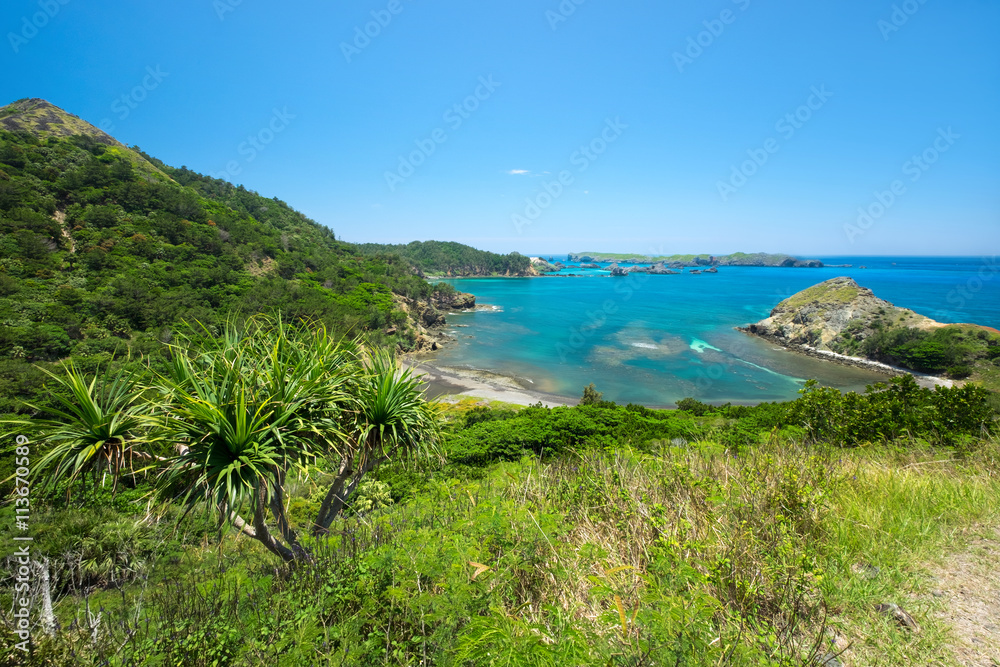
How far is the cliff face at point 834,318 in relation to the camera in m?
44.8

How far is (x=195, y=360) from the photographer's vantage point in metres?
4.76

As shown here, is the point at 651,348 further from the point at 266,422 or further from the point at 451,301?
the point at 266,422

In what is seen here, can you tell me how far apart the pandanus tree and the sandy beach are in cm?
2266

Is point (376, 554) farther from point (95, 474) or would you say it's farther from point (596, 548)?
point (95, 474)

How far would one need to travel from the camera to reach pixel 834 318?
48.2m

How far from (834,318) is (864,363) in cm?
991

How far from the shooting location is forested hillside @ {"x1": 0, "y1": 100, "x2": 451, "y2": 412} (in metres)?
23.8

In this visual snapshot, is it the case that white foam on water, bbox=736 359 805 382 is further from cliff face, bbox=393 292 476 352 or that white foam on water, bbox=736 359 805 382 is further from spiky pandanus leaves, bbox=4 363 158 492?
spiky pandanus leaves, bbox=4 363 158 492

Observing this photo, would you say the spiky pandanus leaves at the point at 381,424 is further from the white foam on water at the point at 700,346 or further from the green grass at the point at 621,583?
the white foam on water at the point at 700,346

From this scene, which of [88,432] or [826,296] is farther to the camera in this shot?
→ [826,296]

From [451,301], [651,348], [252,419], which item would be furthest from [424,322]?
[252,419]

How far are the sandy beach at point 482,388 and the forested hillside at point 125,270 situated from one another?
7.45 meters

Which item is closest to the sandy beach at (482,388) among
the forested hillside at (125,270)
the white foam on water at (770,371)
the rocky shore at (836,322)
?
the forested hillside at (125,270)

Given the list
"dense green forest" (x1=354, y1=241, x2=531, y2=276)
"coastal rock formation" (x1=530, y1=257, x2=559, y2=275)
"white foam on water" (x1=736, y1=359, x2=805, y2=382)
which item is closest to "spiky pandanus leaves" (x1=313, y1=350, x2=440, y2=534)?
"white foam on water" (x1=736, y1=359, x2=805, y2=382)
